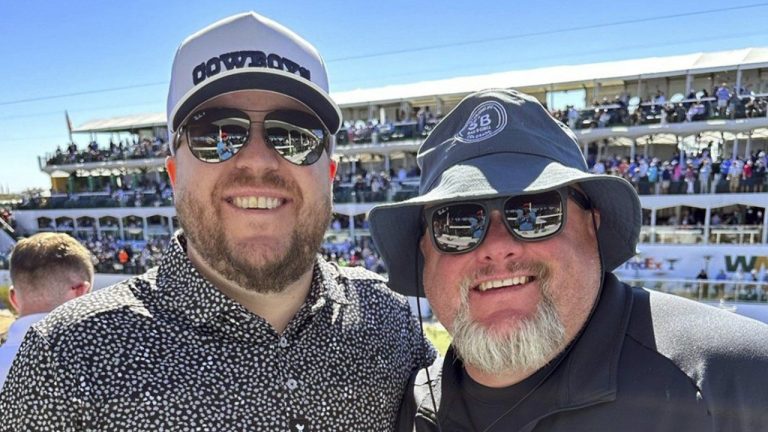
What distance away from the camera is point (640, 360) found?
1.44 m

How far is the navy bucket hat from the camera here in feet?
5.12

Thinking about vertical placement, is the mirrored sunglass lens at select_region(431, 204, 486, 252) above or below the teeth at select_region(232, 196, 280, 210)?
below

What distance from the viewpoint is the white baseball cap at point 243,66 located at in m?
1.73

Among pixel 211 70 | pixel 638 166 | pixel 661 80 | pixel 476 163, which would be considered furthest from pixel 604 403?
pixel 661 80

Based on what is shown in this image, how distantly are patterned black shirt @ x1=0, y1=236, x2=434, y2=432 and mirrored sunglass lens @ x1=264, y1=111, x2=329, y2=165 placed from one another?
0.49m

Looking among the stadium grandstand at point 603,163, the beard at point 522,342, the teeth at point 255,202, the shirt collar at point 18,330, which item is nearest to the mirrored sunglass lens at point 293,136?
the teeth at point 255,202

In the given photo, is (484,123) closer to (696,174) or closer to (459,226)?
(459,226)

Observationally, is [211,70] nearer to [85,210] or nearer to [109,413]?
[109,413]

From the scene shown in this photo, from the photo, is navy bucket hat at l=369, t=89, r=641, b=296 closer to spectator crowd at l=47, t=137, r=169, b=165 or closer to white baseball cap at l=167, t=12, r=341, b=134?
white baseball cap at l=167, t=12, r=341, b=134

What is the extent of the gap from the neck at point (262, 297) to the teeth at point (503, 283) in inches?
24.1

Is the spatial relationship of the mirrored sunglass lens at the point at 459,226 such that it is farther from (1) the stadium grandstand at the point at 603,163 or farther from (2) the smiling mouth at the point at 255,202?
(1) the stadium grandstand at the point at 603,163

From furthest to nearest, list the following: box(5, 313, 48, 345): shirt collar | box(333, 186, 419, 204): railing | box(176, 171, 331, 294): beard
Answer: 1. box(333, 186, 419, 204): railing
2. box(5, 313, 48, 345): shirt collar
3. box(176, 171, 331, 294): beard

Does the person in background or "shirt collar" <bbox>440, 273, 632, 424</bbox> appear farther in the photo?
the person in background


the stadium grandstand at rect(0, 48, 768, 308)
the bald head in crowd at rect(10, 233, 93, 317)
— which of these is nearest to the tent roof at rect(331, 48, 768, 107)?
the stadium grandstand at rect(0, 48, 768, 308)
